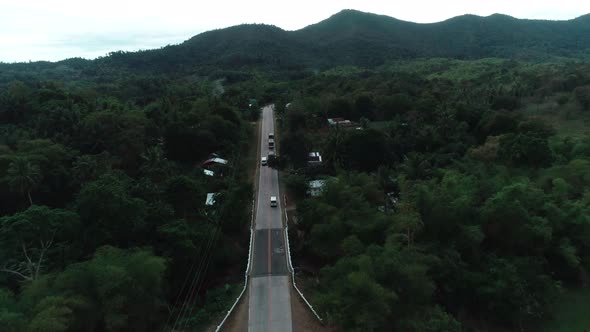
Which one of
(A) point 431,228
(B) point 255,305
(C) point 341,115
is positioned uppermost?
(C) point 341,115

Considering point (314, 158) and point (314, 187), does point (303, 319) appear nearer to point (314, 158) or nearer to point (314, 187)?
point (314, 187)

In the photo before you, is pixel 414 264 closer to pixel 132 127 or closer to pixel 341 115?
pixel 132 127

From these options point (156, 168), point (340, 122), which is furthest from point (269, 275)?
point (340, 122)

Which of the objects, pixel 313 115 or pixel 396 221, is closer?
pixel 396 221

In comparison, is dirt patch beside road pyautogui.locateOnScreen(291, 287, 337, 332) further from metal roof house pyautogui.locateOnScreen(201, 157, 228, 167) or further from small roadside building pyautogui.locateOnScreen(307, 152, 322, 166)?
metal roof house pyautogui.locateOnScreen(201, 157, 228, 167)

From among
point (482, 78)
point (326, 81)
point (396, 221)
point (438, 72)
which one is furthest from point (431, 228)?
point (438, 72)

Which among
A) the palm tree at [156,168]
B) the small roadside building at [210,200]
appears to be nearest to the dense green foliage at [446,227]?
the small roadside building at [210,200]
